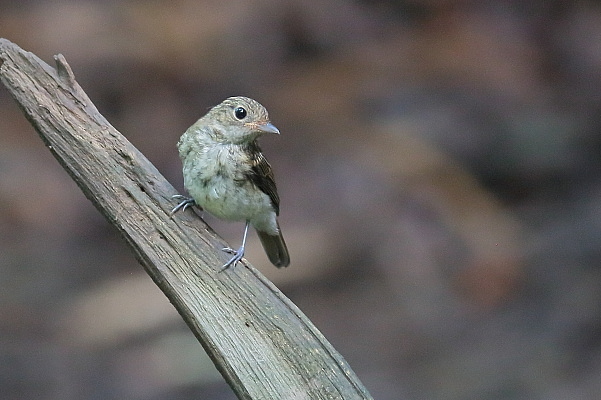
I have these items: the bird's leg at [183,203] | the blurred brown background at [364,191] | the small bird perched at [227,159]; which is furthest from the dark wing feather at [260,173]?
the blurred brown background at [364,191]

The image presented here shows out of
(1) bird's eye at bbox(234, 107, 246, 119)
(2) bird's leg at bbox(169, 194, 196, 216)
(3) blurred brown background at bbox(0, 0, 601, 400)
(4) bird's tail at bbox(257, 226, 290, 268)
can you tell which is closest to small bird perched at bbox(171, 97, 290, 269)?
(1) bird's eye at bbox(234, 107, 246, 119)

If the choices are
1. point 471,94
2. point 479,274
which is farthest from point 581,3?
point 479,274

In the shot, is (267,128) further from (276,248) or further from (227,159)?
(276,248)

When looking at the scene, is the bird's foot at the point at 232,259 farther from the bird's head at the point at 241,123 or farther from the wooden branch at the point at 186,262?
the bird's head at the point at 241,123

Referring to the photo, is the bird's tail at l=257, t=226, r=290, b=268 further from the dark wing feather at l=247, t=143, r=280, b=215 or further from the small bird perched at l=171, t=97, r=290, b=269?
the small bird perched at l=171, t=97, r=290, b=269

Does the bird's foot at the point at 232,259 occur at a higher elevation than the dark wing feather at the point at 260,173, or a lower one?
lower

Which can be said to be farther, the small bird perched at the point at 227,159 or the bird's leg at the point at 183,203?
the small bird perched at the point at 227,159
